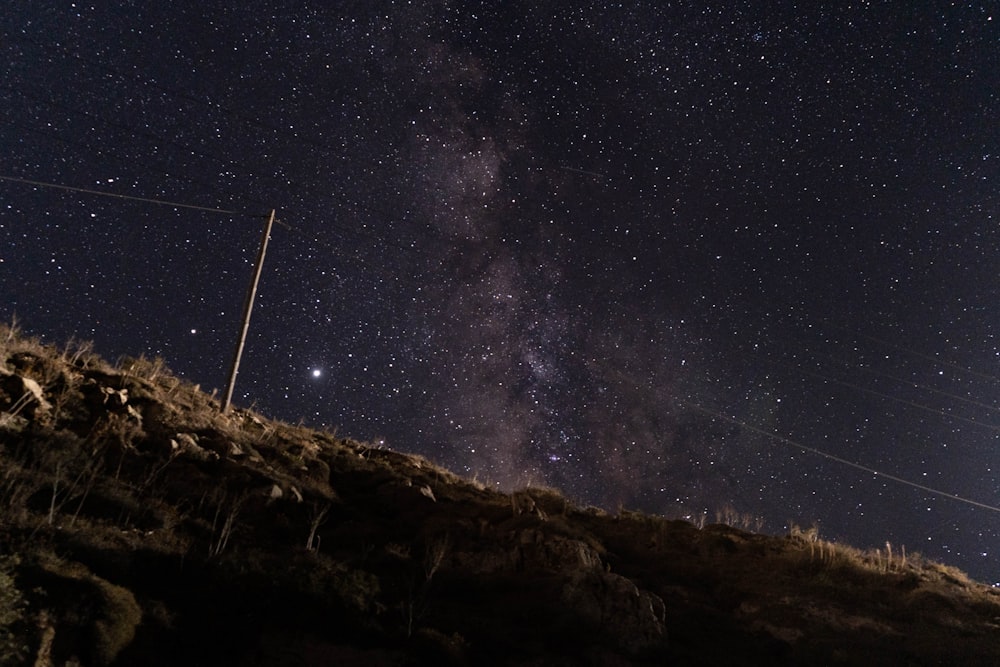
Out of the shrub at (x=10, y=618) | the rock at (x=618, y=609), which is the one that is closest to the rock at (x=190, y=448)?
the shrub at (x=10, y=618)

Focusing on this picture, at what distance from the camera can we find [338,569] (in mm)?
11812

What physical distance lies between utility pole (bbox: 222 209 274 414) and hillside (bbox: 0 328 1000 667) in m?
0.69

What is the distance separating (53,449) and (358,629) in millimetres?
7244

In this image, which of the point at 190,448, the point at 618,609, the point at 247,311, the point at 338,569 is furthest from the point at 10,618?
the point at 247,311

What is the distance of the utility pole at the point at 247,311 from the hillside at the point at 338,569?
2.27 feet

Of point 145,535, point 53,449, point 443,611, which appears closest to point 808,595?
point 443,611

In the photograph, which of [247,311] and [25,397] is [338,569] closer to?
[25,397]

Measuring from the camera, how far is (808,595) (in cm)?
1527

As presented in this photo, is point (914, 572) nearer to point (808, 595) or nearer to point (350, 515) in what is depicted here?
point (808, 595)

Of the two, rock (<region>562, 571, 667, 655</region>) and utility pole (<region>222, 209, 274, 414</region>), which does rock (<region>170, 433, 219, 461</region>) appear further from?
rock (<region>562, 571, 667, 655</region>)

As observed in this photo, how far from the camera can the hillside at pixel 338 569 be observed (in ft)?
28.0

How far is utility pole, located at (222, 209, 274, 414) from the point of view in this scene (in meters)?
20.2

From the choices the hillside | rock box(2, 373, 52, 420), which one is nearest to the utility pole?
the hillside

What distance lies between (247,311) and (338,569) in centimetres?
1268
